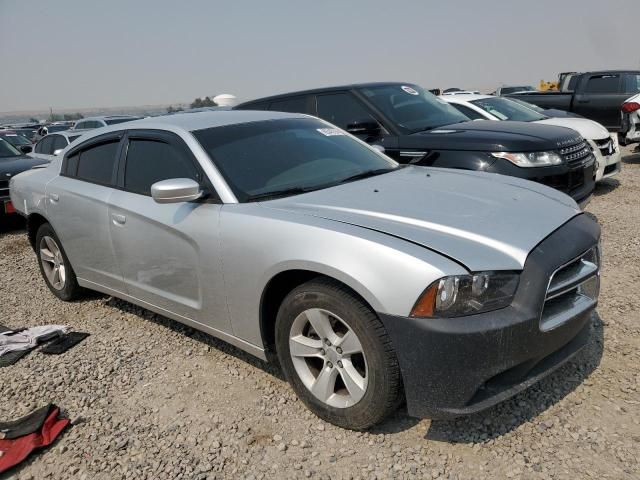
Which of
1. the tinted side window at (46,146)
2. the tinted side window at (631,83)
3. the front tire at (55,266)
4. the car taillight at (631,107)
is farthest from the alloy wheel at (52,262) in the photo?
the tinted side window at (631,83)

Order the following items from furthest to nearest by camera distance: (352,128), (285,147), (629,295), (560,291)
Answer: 1. (352,128)
2. (629,295)
3. (285,147)
4. (560,291)

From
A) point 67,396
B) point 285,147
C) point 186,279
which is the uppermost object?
point 285,147

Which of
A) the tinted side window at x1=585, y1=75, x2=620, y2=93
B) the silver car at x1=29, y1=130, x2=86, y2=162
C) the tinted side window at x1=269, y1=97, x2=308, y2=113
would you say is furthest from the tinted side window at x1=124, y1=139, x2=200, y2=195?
the tinted side window at x1=585, y1=75, x2=620, y2=93

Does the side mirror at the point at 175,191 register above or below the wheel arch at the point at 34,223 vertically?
above

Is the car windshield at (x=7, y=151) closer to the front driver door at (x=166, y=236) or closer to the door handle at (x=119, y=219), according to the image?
the front driver door at (x=166, y=236)

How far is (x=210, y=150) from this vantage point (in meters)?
3.39

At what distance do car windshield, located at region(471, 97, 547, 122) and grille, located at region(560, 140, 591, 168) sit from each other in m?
2.21

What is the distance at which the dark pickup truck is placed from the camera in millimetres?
→ 12258

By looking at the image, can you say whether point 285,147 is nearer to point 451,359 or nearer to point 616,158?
point 451,359

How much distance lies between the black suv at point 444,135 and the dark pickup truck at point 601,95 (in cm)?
720

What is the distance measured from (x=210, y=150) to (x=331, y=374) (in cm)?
157

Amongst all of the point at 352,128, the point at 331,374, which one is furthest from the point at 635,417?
the point at 352,128

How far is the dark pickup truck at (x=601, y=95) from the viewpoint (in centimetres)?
1226

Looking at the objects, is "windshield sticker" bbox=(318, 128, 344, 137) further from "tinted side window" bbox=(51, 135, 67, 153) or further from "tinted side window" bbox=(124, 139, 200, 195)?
"tinted side window" bbox=(51, 135, 67, 153)
